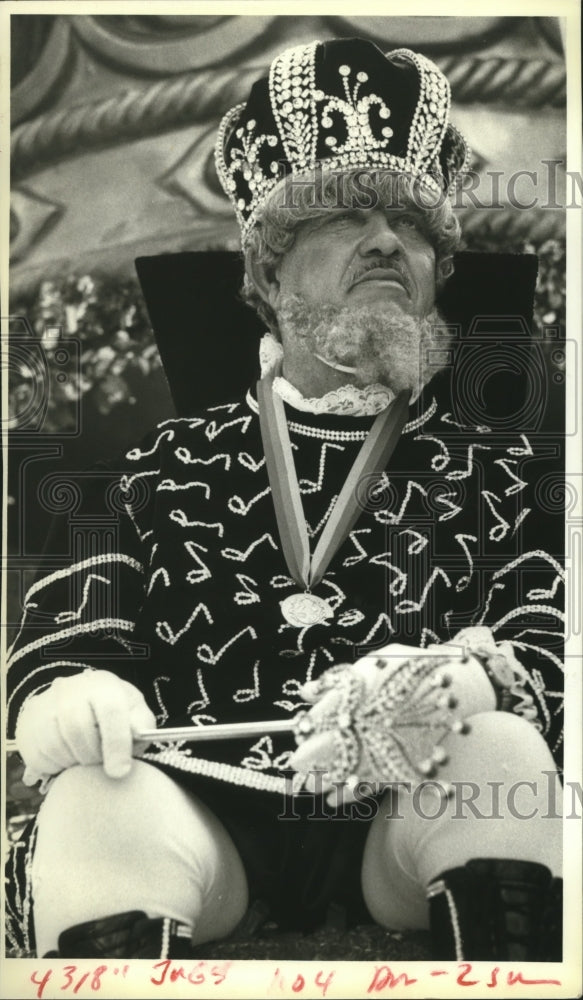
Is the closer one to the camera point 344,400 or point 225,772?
point 225,772

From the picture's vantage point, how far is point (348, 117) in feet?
10.0

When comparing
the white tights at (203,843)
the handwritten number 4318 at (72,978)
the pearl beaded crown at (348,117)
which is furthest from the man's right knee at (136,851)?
the pearl beaded crown at (348,117)

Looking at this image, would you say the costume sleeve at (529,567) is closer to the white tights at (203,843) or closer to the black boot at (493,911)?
the white tights at (203,843)

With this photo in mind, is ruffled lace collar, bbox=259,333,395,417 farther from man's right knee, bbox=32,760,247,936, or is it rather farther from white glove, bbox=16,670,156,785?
man's right knee, bbox=32,760,247,936

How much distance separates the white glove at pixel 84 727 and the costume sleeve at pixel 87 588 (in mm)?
72

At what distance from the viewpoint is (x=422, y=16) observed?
3.10 metres

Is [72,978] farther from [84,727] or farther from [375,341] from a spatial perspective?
[375,341]

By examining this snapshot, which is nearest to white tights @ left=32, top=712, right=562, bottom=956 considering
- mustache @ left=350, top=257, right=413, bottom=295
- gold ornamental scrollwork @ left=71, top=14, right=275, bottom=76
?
mustache @ left=350, top=257, right=413, bottom=295

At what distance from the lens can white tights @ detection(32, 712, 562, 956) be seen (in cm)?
276

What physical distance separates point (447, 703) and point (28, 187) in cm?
123

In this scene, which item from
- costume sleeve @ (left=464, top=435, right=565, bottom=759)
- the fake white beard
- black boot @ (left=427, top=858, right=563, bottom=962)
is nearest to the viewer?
black boot @ (left=427, top=858, right=563, bottom=962)

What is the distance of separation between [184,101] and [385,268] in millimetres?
502

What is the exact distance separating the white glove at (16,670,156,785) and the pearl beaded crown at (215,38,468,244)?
93 cm

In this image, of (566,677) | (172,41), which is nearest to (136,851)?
(566,677)
